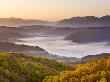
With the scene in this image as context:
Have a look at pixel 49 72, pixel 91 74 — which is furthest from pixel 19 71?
pixel 91 74

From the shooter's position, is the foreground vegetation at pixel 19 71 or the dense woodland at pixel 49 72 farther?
the foreground vegetation at pixel 19 71

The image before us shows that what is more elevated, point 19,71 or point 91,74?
point 91,74

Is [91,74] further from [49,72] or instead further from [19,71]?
[49,72]

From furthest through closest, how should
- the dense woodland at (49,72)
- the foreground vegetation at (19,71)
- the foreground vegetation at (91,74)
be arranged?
1. the foreground vegetation at (19,71)
2. the dense woodland at (49,72)
3. the foreground vegetation at (91,74)

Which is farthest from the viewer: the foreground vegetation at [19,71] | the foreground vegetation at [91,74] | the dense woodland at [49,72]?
the foreground vegetation at [19,71]

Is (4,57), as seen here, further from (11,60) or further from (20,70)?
(20,70)

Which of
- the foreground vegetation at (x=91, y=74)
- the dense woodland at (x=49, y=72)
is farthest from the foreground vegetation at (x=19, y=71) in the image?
the foreground vegetation at (x=91, y=74)

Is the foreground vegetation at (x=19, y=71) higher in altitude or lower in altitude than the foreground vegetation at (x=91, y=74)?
lower

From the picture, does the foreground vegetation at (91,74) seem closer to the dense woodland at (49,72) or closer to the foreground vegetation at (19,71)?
the dense woodland at (49,72)

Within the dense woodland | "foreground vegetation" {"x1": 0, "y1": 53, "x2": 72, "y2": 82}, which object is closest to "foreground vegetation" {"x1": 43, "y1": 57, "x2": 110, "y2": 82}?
the dense woodland

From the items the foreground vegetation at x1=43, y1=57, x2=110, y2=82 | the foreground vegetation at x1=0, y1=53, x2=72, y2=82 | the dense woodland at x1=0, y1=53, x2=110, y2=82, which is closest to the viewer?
the foreground vegetation at x1=43, y1=57, x2=110, y2=82

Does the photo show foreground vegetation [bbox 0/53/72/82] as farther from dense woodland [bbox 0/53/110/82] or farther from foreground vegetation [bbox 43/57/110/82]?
foreground vegetation [bbox 43/57/110/82]

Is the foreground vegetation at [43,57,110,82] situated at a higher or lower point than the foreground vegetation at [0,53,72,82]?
higher
